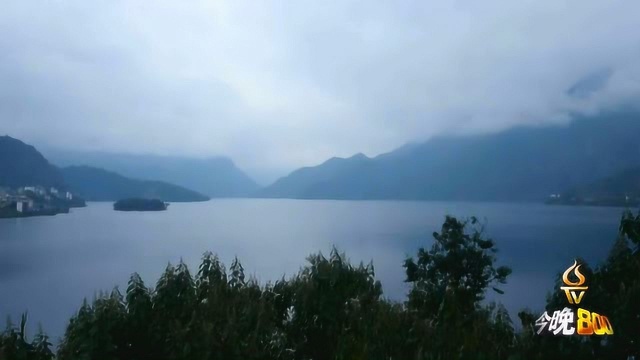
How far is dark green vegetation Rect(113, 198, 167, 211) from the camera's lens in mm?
54406

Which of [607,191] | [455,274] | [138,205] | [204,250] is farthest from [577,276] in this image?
[138,205]

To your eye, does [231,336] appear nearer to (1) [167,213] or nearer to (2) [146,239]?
(2) [146,239]

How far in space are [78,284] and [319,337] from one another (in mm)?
18200

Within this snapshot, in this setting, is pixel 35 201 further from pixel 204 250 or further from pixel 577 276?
pixel 577 276

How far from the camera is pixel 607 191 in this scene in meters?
28.9

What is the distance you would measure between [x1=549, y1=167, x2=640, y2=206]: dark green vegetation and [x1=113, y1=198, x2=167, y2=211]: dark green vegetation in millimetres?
37348

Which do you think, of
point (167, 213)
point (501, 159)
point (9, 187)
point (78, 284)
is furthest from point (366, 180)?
point (78, 284)

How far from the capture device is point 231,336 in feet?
18.4

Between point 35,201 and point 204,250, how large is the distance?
2561cm

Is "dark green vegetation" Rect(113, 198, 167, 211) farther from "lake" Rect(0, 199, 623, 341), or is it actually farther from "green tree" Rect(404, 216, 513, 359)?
"green tree" Rect(404, 216, 513, 359)

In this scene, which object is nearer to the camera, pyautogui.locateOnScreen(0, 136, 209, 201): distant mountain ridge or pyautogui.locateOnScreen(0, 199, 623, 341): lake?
pyautogui.locateOnScreen(0, 199, 623, 341): lake

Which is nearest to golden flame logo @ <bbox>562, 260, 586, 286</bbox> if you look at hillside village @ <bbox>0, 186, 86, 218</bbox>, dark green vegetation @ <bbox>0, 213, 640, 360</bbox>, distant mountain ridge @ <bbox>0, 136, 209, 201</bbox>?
dark green vegetation @ <bbox>0, 213, 640, 360</bbox>

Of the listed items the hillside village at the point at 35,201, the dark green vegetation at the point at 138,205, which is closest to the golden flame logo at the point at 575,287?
the hillside village at the point at 35,201

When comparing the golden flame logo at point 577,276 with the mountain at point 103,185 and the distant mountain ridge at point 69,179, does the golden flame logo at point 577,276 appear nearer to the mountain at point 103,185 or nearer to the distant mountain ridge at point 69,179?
the distant mountain ridge at point 69,179
